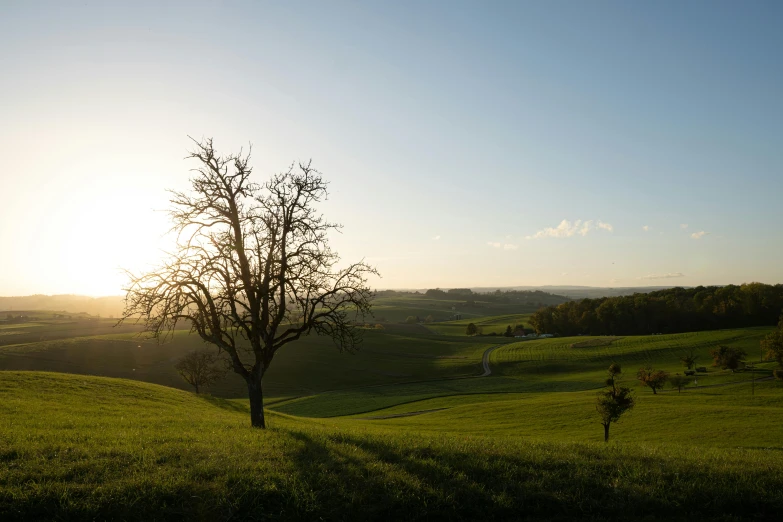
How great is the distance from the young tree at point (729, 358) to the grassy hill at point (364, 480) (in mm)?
74653

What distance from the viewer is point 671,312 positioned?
129 metres

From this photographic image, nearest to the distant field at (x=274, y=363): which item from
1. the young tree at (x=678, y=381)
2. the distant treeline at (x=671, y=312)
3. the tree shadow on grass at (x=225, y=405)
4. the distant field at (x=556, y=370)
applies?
the distant field at (x=556, y=370)

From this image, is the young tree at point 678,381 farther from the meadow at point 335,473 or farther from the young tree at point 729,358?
the meadow at point 335,473

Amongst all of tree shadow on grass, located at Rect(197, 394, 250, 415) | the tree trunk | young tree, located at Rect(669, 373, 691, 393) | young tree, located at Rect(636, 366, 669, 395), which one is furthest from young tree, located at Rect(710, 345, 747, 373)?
the tree trunk

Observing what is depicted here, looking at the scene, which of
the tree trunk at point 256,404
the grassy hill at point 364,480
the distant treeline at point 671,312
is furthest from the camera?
the distant treeline at point 671,312

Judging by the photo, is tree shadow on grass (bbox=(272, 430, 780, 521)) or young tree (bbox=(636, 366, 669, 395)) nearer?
tree shadow on grass (bbox=(272, 430, 780, 521))

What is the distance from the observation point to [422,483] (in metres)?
10.4

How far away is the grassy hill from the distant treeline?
130 meters

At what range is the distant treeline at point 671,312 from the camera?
392 ft

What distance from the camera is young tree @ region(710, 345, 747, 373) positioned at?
2982 inches

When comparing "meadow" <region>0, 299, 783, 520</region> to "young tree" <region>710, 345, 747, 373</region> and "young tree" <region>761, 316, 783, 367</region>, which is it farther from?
"young tree" <region>710, 345, 747, 373</region>

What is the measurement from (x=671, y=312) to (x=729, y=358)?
5743 cm

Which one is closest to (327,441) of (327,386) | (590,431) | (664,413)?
(590,431)

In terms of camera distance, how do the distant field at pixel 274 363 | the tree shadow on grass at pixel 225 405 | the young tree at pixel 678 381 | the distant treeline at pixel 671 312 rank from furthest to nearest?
1. the distant treeline at pixel 671 312
2. the distant field at pixel 274 363
3. the young tree at pixel 678 381
4. the tree shadow on grass at pixel 225 405
